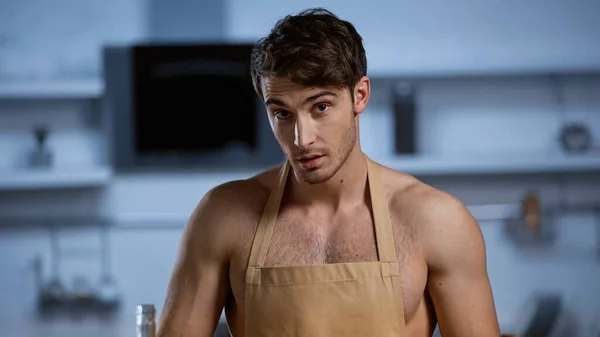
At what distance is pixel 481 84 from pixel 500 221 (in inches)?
31.9

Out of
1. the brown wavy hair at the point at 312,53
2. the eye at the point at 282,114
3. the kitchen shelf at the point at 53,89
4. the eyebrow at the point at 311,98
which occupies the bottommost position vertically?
the kitchen shelf at the point at 53,89

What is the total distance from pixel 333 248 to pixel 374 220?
0.10 m

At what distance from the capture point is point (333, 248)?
1898mm

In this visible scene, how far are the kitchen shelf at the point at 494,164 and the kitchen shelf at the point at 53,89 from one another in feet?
5.28

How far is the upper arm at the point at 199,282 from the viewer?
185 centimetres

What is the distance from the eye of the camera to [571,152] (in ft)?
17.6

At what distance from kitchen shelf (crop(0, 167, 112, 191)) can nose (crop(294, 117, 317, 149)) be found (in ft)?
12.0

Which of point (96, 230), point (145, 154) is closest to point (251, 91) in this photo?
point (145, 154)

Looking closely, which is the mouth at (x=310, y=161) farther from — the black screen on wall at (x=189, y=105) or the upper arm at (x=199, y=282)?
the black screen on wall at (x=189, y=105)

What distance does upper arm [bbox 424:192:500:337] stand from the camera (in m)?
1.82

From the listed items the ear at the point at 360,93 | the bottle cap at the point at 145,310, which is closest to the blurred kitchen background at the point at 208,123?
the ear at the point at 360,93

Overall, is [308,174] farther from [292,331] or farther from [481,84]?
[481,84]

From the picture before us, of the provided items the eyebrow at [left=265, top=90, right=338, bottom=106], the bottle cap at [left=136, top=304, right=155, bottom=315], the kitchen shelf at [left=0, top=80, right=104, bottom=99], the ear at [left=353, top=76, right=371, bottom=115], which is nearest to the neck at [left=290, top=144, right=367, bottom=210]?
the ear at [left=353, top=76, right=371, bottom=115]

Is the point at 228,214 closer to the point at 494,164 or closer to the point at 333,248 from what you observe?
the point at 333,248
